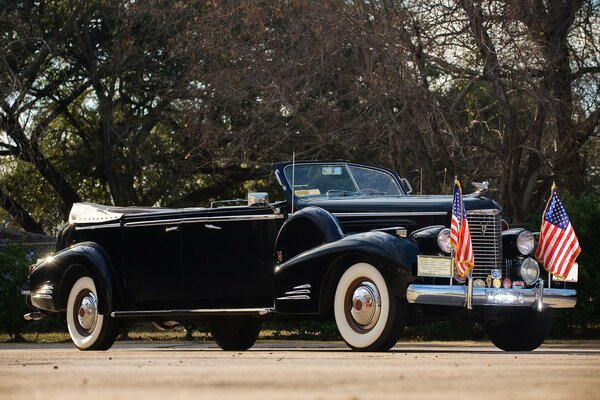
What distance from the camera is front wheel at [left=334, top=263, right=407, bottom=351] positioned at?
37.0 feet

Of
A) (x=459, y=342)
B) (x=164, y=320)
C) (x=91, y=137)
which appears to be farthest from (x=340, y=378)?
(x=91, y=137)

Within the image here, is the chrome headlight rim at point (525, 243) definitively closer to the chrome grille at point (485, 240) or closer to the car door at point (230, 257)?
the chrome grille at point (485, 240)

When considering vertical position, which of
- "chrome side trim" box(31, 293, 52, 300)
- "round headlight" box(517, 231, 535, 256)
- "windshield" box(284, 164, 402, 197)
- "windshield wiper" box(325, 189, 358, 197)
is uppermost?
"windshield" box(284, 164, 402, 197)

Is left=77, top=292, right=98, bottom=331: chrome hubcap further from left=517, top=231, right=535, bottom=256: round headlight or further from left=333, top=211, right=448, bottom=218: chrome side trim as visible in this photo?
left=517, top=231, right=535, bottom=256: round headlight

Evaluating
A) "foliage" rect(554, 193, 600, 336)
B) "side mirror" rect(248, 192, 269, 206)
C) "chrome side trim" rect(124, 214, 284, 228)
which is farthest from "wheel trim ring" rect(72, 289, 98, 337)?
"foliage" rect(554, 193, 600, 336)

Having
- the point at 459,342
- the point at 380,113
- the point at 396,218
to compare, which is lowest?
the point at 459,342

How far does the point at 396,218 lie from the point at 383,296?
1197mm

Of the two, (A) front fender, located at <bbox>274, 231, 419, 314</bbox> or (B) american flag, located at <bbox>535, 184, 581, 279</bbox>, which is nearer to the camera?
(A) front fender, located at <bbox>274, 231, 419, 314</bbox>

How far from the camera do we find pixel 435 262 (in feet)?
37.5

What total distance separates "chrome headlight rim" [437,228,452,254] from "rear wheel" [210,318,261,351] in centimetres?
365

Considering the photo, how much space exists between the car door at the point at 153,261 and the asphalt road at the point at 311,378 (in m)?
3.20

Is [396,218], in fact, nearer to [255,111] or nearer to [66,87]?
[255,111]

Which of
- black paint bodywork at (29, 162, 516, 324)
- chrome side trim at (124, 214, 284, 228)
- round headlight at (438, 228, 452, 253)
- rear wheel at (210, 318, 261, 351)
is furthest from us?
rear wheel at (210, 318, 261, 351)

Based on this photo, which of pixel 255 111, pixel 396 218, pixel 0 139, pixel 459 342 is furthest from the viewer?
pixel 0 139
